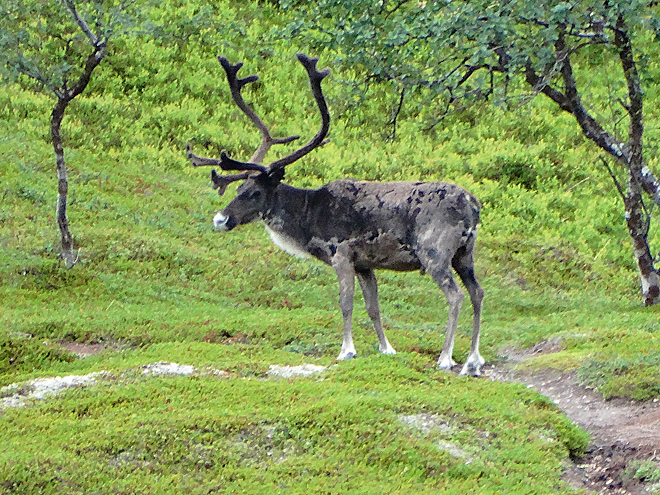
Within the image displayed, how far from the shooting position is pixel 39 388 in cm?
1104

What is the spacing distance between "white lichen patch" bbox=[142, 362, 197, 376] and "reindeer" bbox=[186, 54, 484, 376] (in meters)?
2.44

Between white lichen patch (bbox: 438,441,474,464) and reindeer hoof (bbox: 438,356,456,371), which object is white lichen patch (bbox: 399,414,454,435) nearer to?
white lichen patch (bbox: 438,441,474,464)

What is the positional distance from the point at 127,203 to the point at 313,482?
16.0m

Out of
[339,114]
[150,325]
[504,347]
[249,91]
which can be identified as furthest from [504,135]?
[150,325]

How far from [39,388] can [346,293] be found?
4.79 metres

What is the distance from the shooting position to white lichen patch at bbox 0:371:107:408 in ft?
34.5

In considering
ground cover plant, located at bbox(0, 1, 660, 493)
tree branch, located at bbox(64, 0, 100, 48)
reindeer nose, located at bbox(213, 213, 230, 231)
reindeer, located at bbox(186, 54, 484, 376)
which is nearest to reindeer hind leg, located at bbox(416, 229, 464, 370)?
reindeer, located at bbox(186, 54, 484, 376)

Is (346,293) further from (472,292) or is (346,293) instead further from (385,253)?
(472,292)

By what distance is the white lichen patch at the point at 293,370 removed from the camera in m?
12.1

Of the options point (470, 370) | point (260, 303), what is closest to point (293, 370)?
point (470, 370)

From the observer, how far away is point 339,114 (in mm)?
29562

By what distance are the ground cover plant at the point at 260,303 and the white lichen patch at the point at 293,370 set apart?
0.18m

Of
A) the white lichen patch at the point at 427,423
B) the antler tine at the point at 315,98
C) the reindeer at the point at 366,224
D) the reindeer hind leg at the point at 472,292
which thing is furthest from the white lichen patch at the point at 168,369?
the reindeer hind leg at the point at 472,292

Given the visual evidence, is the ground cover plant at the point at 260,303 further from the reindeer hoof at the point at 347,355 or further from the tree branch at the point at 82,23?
the tree branch at the point at 82,23
